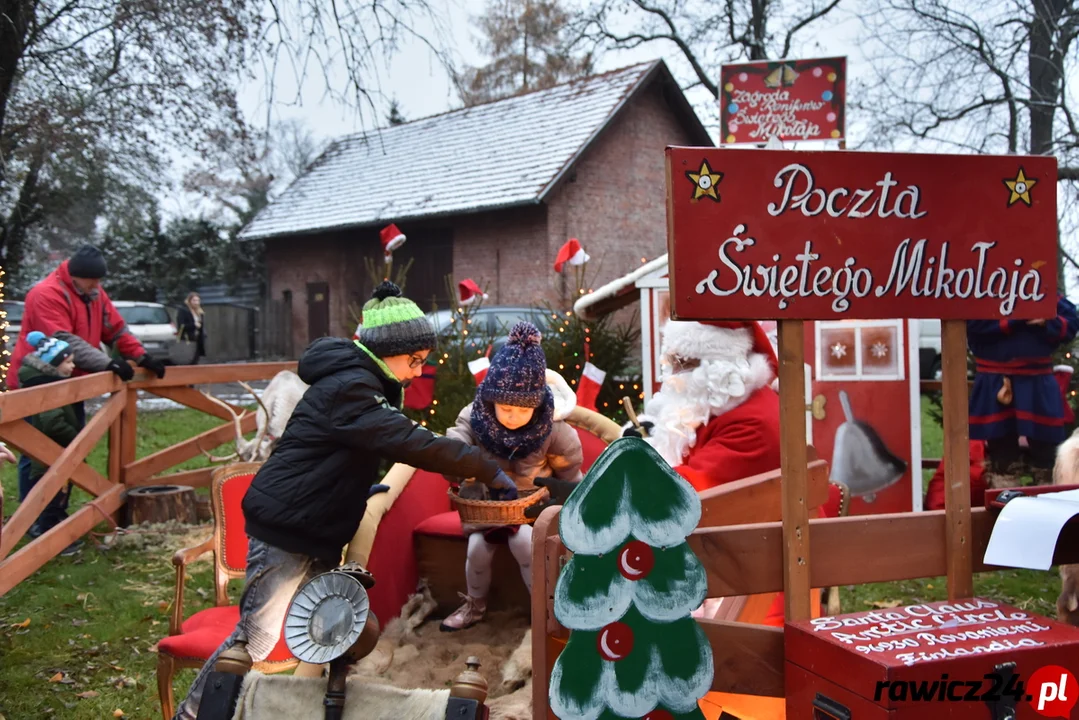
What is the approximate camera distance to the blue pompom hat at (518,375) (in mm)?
4086

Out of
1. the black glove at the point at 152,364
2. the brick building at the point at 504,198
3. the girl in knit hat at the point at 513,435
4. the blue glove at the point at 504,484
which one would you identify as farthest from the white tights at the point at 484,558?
the brick building at the point at 504,198

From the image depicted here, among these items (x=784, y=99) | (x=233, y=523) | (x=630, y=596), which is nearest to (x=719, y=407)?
(x=630, y=596)

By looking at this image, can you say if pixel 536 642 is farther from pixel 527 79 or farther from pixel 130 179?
pixel 527 79

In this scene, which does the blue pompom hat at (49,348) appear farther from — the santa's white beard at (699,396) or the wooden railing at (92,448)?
the santa's white beard at (699,396)

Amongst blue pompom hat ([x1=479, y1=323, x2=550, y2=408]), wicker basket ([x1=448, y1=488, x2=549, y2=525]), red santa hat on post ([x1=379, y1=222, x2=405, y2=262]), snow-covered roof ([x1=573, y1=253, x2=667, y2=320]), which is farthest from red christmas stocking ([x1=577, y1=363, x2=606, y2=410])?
red santa hat on post ([x1=379, y1=222, x2=405, y2=262])

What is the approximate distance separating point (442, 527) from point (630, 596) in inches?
103

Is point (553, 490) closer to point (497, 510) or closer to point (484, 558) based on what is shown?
point (497, 510)

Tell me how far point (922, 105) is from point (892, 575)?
9.91 m

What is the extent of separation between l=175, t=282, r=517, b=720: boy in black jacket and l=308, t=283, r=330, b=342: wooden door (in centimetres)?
2048

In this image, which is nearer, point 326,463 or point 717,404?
point 326,463

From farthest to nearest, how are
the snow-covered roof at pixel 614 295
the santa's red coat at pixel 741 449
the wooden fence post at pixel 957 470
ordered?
the snow-covered roof at pixel 614 295, the santa's red coat at pixel 741 449, the wooden fence post at pixel 957 470

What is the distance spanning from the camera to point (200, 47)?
23.0 feet

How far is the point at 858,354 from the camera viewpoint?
6.09 m

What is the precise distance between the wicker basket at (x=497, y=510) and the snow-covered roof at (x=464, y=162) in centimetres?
1349
